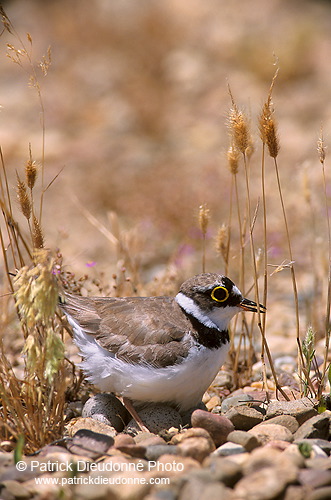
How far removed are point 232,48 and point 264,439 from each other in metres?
10.1

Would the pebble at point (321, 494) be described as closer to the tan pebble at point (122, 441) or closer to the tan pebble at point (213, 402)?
the tan pebble at point (122, 441)

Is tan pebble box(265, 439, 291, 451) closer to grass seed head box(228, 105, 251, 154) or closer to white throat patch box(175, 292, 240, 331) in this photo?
white throat patch box(175, 292, 240, 331)

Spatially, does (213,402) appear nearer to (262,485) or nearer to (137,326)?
(137,326)

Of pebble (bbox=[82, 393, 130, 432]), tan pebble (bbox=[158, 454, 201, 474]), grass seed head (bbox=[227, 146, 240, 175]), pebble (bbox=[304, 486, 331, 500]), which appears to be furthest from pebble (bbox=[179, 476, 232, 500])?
grass seed head (bbox=[227, 146, 240, 175])

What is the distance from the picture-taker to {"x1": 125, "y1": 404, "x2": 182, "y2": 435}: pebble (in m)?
3.26

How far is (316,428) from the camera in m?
2.93

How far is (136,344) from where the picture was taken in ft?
11.0

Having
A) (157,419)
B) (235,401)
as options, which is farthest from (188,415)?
(235,401)

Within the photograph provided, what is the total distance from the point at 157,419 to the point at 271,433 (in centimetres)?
65

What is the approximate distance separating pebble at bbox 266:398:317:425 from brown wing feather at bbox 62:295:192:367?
1.76ft

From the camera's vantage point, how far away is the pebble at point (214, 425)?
116 inches

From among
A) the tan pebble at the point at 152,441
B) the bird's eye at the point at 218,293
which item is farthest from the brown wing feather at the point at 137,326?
the tan pebble at the point at 152,441

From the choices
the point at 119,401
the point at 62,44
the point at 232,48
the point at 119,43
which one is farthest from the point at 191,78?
the point at 119,401

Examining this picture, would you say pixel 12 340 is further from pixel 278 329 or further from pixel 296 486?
pixel 296 486
